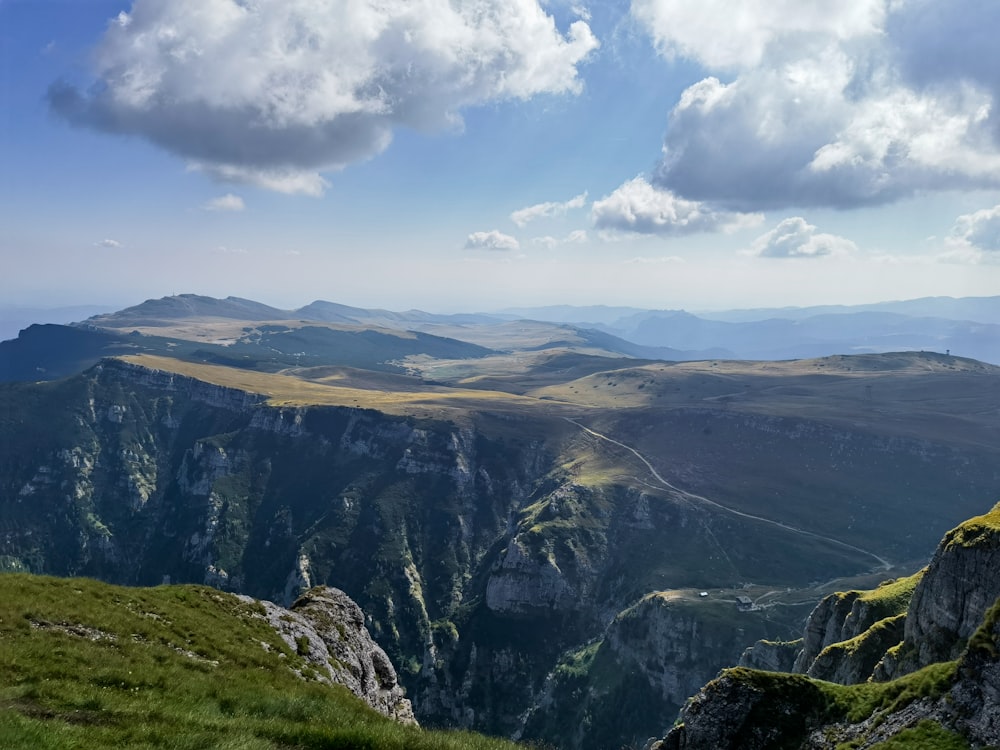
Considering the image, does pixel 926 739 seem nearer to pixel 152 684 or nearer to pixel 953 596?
pixel 953 596

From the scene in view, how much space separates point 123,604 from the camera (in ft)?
125

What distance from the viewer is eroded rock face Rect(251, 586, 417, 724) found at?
145 ft

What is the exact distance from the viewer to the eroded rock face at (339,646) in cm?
4428

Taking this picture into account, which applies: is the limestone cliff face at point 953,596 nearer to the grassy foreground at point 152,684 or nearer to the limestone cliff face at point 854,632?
the limestone cliff face at point 854,632

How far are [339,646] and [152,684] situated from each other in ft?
89.0

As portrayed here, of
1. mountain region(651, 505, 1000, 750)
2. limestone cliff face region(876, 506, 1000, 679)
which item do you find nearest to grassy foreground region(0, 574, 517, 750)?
mountain region(651, 505, 1000, 750)

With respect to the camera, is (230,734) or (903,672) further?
(903,672)

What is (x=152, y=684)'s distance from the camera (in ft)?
86.1

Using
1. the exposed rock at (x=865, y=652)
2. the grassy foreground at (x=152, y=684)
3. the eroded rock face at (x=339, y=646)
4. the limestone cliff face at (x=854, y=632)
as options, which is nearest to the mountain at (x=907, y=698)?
the exposed rock at (x=865, y=652)

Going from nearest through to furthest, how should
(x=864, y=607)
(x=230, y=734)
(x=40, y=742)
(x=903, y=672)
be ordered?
1. (x=40, y=742)
2. (x=230, y=734)
3. (x=903, y=672)
4. (x=864, y=607)

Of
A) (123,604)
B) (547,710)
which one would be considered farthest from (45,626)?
(547,710)

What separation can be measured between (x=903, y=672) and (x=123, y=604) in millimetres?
61498

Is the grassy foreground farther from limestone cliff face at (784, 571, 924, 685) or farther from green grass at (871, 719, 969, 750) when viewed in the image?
limestone cliff face at (784, 571, 924, 685)

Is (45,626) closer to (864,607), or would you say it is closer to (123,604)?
(123,604)
